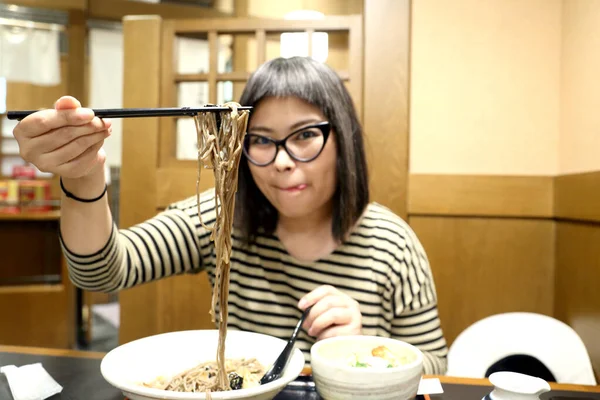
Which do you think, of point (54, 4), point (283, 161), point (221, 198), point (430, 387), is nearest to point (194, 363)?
point (221, 198)

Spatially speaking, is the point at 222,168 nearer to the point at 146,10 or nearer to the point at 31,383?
the point at 31,383

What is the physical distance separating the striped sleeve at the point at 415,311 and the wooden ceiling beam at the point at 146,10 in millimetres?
3042

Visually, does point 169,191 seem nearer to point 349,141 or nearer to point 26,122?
point 349,141

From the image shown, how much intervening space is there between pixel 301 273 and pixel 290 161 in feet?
1.11

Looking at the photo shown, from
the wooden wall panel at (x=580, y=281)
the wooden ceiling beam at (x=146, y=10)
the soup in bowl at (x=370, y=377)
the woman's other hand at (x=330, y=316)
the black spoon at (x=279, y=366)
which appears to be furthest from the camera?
the wooden ceiling beam at (x=146, y=10)

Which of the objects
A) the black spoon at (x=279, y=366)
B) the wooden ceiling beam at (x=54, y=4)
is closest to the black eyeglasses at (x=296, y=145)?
the black spoon at (x=279, y=366)

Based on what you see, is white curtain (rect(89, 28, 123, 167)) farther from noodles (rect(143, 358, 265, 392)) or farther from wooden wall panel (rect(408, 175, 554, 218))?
noodles (rect(143, 358, 265, 392))

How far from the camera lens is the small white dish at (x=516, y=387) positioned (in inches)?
30.1

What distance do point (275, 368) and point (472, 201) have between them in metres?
1.46

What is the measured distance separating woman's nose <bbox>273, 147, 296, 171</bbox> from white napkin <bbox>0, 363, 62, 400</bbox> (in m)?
0.65

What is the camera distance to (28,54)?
423 centimetres

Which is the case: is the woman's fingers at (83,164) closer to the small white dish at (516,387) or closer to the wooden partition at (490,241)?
the small white dish at (516,387)

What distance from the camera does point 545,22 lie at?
2.00 metres

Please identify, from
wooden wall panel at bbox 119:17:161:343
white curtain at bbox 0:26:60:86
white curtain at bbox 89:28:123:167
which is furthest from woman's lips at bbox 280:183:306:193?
white curtain at bbox 0:26:60:86
